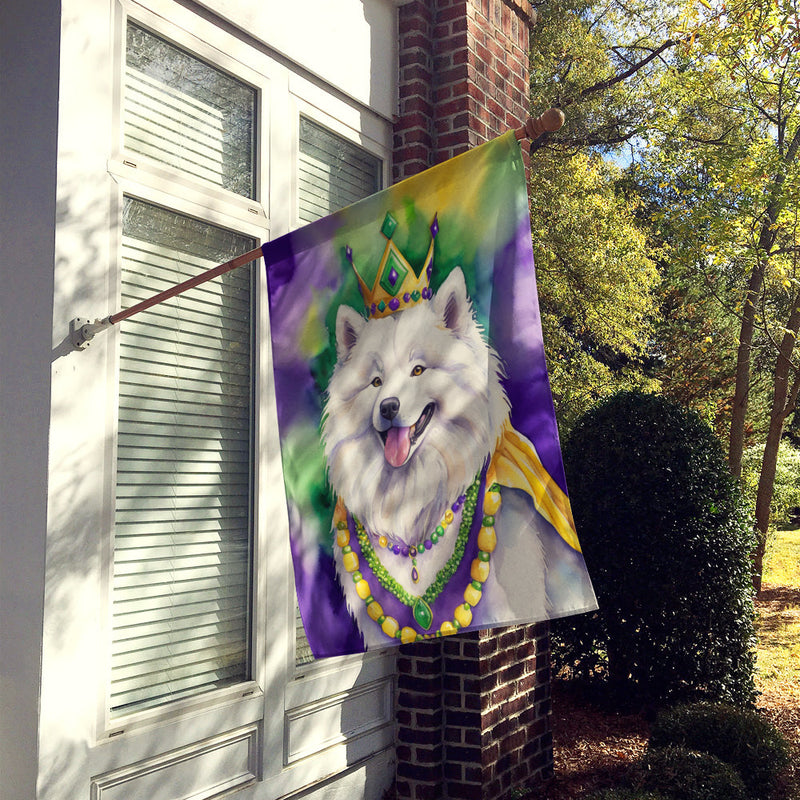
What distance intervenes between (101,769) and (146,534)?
0.84 metres

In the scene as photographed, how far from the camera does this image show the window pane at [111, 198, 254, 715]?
3166mm

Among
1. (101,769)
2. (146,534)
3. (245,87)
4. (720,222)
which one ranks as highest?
(720,222)

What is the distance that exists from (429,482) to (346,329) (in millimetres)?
571

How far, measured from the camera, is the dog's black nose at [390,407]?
256cm

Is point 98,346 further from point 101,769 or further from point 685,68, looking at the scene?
point 685,68

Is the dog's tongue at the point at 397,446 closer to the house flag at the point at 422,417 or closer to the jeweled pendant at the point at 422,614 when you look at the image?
the house flag at the point at 422,417

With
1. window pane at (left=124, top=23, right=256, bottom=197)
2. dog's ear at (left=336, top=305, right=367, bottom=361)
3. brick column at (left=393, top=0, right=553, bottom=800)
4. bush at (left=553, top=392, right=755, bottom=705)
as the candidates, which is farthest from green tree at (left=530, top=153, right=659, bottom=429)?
dog's ear at (left=336, top=305, right=367, bottom=361)

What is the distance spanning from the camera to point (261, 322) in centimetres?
383

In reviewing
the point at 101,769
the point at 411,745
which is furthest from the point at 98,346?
the point at 411,745

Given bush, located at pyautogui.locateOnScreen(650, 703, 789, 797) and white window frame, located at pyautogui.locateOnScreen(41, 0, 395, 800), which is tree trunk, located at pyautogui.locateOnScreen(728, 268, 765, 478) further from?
white window frame, located at pyautogui.locateOnScreen(41, 0, 395, 800)

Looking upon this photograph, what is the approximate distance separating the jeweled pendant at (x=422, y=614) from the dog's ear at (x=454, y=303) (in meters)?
0.83

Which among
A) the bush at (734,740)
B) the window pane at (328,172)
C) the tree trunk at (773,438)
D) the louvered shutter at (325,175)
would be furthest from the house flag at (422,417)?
the tree trunk at (773,438)

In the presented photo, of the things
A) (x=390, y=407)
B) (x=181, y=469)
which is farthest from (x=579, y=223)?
(x=390, y=407)

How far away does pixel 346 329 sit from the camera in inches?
105
